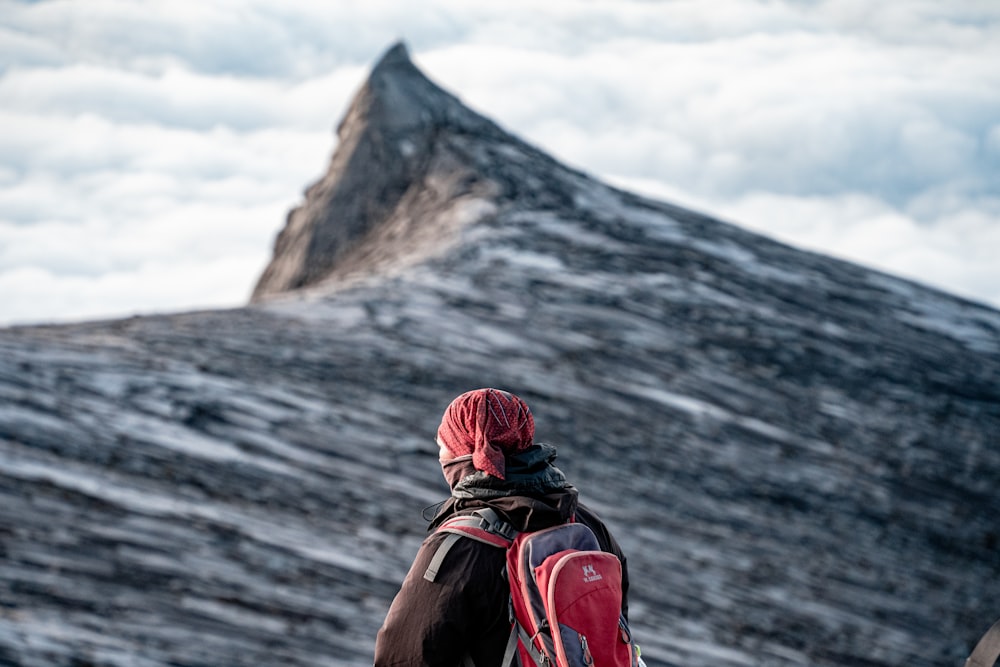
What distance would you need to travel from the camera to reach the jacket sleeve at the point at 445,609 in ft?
7.99

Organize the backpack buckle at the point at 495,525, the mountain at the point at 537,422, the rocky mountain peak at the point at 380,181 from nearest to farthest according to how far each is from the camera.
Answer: the backpack buckle at the point at 495,525 → the mountain at the point at 537,422 → the rocky mountain peak at the point at 380,181

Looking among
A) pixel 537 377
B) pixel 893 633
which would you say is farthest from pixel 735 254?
pixel 893 633

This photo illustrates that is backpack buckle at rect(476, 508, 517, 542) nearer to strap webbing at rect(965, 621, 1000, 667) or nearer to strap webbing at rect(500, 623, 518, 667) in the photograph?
strap webbing at rect(500, 623, 518, 667)

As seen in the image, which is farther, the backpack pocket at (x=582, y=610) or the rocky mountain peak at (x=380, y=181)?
the rocky mountain peak at (x=380, y=181)

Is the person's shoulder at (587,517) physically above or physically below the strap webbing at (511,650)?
above

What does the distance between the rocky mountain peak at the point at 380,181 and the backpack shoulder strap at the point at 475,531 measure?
9.04m

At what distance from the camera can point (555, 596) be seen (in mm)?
2412

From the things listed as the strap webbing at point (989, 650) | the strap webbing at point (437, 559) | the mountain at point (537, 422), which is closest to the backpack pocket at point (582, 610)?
the strap webbing at point (437, 559)

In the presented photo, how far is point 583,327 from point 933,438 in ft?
12.1

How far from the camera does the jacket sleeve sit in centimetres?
244

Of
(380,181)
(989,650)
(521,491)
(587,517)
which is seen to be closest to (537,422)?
(989,650)

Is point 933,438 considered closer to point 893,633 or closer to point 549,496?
point 893,633

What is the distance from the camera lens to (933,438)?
967 centimetres

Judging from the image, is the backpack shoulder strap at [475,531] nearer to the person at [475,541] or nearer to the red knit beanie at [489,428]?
the person at [475,541]
